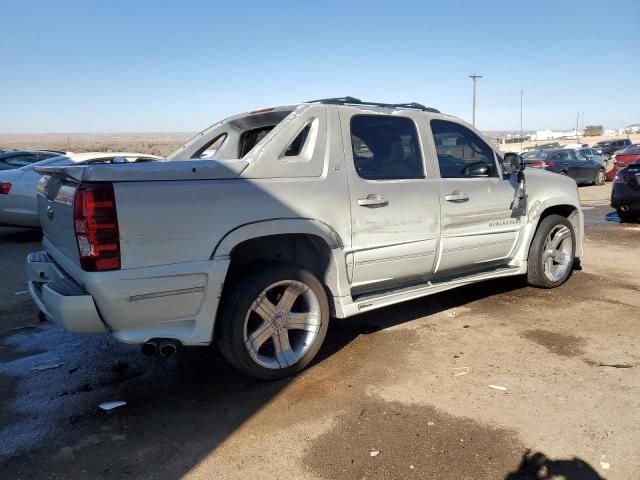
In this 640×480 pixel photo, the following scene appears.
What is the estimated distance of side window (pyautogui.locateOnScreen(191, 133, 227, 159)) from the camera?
16.9ft

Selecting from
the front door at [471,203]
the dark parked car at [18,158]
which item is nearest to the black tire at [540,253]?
the front door at [471,203]

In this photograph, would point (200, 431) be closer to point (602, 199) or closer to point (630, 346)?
point (630, 346)

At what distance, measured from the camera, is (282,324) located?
3.77m

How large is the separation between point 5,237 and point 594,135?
118717 mm

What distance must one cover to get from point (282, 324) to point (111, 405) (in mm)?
1235

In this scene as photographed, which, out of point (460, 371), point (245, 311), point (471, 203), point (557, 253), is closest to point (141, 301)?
point (245, 311)

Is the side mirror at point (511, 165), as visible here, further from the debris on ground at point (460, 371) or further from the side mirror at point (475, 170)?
the debris on ground at point (460, 371)

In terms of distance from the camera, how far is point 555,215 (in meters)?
5.77

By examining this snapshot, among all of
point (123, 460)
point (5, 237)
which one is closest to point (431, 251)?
point (123, 460)

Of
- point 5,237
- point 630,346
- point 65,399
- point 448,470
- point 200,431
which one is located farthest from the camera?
point 5,237

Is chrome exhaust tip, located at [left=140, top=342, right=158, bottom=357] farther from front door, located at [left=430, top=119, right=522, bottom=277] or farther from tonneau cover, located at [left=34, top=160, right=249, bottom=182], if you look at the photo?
front door, located at [left=430, top=119, right=522, bottom=277]

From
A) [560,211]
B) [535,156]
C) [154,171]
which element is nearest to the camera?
[154,171]

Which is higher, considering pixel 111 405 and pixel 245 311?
pixel 245 311

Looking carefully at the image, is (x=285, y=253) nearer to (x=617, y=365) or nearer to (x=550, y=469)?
(x=550, y=469)
